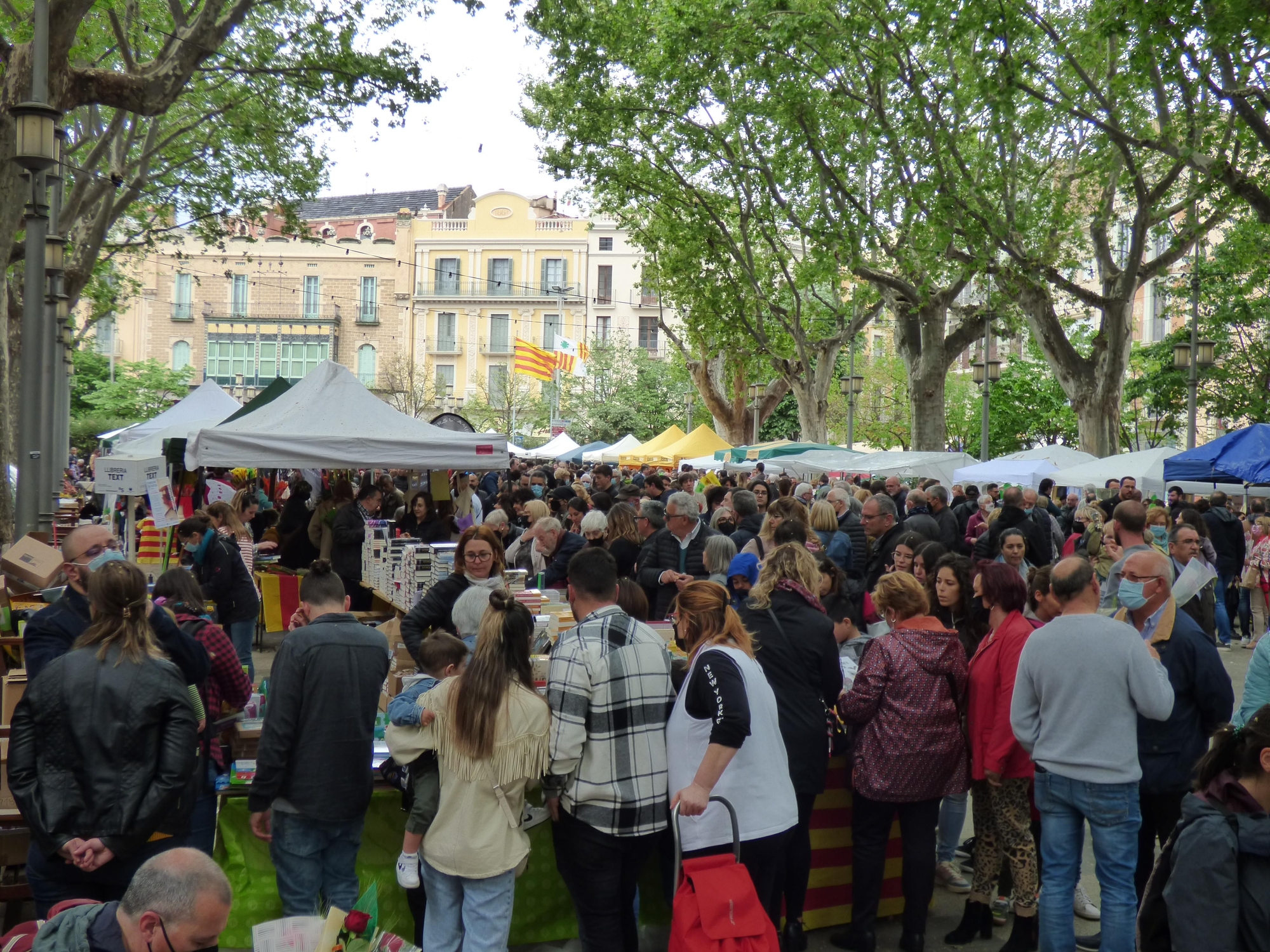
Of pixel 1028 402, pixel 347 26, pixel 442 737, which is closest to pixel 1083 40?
pixel 347 26

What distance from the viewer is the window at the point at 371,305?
204ft

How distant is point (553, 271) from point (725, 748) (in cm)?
5964

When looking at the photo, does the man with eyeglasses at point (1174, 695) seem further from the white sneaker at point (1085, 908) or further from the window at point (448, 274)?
the window at point (448, 274)

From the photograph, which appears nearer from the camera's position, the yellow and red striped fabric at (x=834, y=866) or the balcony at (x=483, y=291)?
the yellow and red striped fabric at (x=834, y=866)

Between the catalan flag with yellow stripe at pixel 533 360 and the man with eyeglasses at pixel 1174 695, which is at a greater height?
the catalan flag with yellow stripe at pixel 533 360

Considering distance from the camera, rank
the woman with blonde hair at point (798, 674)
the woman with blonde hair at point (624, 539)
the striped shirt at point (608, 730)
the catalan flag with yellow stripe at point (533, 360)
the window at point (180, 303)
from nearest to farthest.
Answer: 1. the striped shirt at point (608, 730)
2. the woman with blonde hair at point (798, 674)
3. the woman with blonde hair at point (624, 539)
4. the catalan flag with yellow stripe at point (533, 360)
5. the window at point (180, 303)

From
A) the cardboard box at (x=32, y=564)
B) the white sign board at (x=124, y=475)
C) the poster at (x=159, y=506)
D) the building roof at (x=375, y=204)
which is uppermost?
the building roof at (x=375, y=204)

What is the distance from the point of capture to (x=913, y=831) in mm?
4750

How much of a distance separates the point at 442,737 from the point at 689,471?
18413mm

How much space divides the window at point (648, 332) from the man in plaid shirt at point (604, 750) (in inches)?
2325

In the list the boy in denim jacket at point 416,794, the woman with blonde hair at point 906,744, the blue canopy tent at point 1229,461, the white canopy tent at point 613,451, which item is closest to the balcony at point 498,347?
the white canopy tent at point 613,451

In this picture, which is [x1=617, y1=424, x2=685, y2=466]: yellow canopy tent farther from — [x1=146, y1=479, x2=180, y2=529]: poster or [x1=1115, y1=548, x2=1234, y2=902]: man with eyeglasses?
[x1=1115, y1=548, x2=1234, y2=902]: man with eyeglasses

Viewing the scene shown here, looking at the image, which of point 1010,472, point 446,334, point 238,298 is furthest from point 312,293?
point 1010,472

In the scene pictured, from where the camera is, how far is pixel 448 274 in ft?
203
